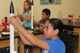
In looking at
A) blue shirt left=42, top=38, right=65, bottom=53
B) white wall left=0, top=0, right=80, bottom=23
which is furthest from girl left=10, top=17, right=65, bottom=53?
white wall left=0, top=0, right=80, bottom=23

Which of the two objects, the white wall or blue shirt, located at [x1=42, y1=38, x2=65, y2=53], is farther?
the white wall

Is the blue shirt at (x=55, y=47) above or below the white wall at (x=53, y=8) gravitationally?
below

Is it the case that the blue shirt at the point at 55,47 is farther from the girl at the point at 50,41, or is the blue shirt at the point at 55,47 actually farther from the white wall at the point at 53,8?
the white wall at the point at 53,8

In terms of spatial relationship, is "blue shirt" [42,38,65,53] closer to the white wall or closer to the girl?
the girl

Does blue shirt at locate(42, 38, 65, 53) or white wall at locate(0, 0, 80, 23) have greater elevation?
white wall at locate(0, 0, 80, 23)

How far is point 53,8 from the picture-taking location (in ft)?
13.8

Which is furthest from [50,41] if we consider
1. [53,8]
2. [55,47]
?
[53,8]

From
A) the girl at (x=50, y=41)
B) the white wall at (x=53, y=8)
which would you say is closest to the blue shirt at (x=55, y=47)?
the girl at (x=50, y=41)

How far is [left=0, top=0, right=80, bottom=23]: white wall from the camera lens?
329cm

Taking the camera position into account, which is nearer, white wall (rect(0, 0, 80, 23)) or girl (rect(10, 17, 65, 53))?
girl (rect(10, 17, 65, 53))

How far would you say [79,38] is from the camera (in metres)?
3.40

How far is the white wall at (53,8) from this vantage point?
Answer: 3.29 metres

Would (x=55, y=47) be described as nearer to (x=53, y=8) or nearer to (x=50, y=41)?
(x=50, y=41)

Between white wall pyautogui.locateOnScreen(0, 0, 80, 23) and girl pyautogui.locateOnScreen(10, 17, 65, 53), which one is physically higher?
white wall pyautogui.locateOnScreen(0, 0, 80, 23)
